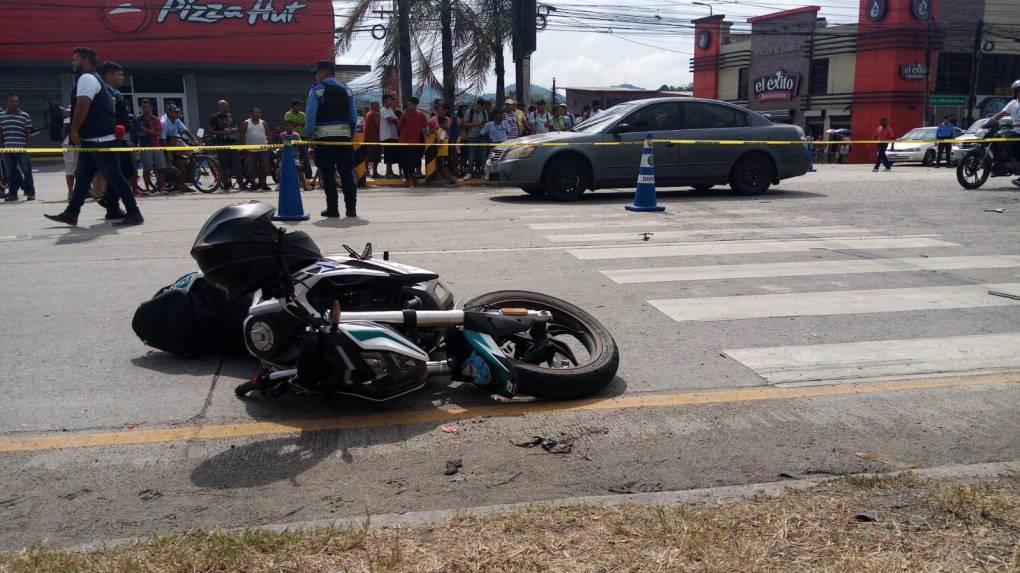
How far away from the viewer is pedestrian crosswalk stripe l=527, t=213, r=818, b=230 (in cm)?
1033

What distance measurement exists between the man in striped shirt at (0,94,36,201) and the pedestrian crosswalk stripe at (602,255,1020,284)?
11461mm

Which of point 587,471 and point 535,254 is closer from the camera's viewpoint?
point 587,471

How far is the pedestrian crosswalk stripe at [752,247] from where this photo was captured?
27.3ft

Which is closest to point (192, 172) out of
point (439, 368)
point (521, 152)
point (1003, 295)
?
point (521, 152)

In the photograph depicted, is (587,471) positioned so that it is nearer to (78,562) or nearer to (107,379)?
(78,562)

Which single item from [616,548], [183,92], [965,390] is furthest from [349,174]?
[183,92]

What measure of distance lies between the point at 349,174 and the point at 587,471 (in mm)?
8219

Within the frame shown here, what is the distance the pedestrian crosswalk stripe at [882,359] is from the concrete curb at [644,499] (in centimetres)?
121

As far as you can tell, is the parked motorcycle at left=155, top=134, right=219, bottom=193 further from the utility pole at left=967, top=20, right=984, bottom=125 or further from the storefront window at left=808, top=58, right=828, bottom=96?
the utility pole at left=967, top=20, right=984, bottom=125

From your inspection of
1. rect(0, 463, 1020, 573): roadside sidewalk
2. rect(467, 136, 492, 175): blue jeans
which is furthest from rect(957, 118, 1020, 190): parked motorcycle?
rect(0, 463, 1020, 573): roadside sidewalk

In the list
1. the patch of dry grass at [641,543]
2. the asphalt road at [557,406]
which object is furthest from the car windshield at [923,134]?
the patch of dry grass at [641,543]

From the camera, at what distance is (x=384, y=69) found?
78.1ft

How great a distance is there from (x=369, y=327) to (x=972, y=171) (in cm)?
1424

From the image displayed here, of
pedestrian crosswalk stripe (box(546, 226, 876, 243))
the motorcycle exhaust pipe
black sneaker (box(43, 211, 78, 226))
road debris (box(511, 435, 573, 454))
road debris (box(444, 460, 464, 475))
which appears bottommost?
road debris (box(444, 460, 464, 475))
